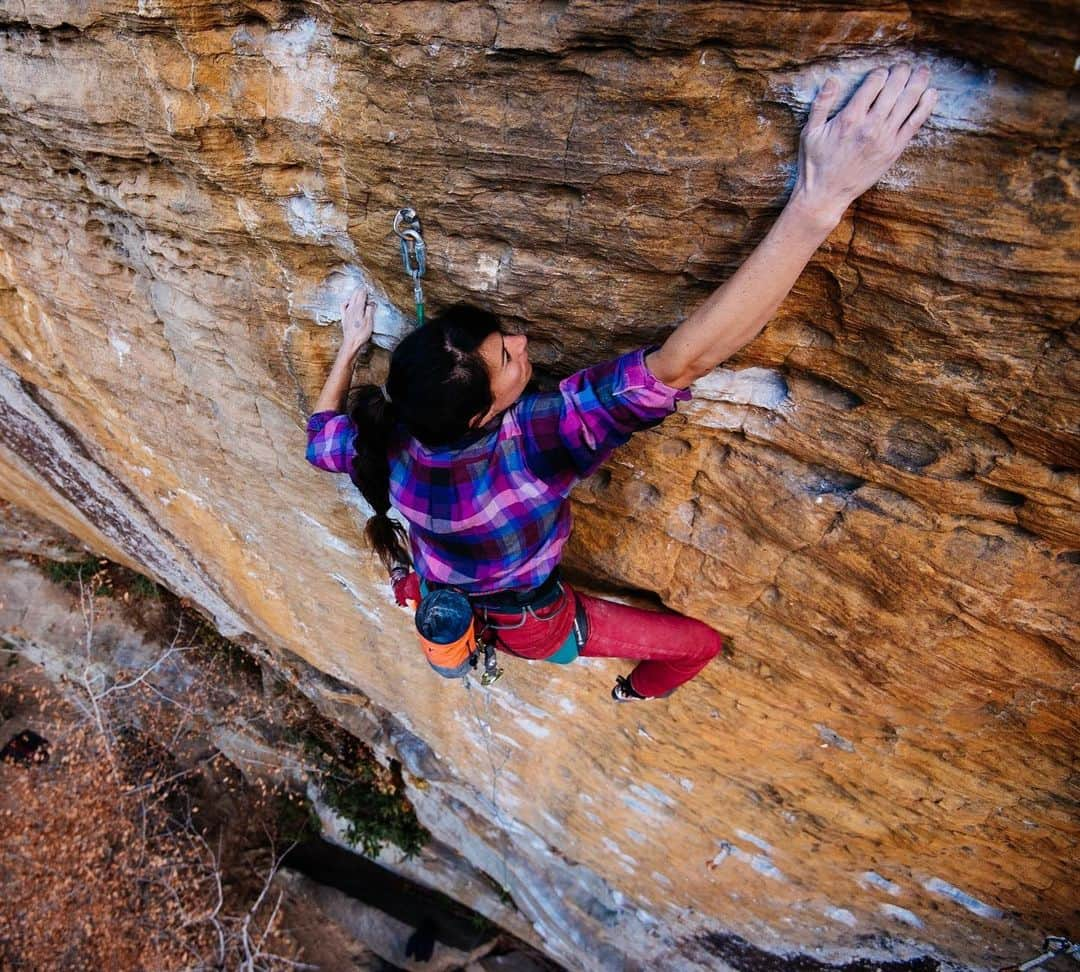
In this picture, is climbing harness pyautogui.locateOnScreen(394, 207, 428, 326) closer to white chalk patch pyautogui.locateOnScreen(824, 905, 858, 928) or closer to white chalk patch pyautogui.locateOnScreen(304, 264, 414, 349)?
white chalk patch pyautogui.locateOnScreen(304, 264, 414, 349)

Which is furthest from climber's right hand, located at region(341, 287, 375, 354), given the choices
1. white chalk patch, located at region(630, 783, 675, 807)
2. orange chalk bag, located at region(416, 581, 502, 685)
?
white chalk patch, located at region(630, 783, 675, 807)

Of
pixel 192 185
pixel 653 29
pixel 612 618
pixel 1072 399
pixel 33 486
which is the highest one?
pixel 653 29

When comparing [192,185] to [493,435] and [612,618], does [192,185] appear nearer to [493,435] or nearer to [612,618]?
[493,435]

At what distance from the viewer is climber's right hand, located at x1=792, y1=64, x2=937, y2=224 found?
1.31 meters

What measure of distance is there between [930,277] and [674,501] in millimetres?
1048

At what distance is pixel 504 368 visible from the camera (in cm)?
188

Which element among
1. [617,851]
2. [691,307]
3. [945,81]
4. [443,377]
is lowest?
[617,851]

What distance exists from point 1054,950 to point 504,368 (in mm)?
3425

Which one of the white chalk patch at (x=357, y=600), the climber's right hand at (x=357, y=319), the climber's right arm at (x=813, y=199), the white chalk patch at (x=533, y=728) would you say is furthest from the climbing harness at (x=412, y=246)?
the white chalk patch at (x=533, y=728)

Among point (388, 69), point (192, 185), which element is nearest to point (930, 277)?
point (388, 69)

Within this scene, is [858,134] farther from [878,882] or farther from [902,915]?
[902,915]

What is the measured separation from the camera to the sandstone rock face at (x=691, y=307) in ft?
4.73

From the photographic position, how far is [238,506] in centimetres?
385

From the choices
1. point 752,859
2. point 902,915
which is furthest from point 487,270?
point 902,915
